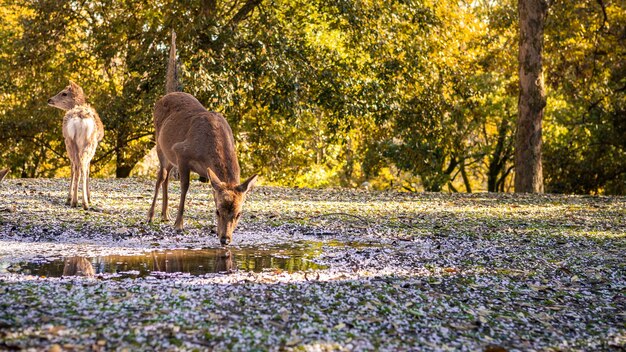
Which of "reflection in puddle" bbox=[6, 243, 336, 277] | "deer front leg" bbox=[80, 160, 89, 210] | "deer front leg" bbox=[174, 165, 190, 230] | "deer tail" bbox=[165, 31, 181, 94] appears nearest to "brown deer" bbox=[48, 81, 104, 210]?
"deer front leg" bbox=[80, 160, 89, 210]

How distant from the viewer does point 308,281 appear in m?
7.36

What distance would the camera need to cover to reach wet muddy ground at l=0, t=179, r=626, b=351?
551cm

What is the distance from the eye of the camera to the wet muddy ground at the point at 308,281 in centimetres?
551

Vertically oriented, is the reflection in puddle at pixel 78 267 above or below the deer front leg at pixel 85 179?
below

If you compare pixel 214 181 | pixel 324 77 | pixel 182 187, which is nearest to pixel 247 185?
pixel 214 181

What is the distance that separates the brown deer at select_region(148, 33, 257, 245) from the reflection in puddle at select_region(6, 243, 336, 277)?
0.42 meters

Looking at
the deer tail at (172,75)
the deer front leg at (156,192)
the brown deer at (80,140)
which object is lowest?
the deer front leg at (156,192)

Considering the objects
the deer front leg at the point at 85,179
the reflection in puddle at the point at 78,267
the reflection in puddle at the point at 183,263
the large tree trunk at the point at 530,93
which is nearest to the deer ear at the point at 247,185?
the reflection in puddle at the point at 183,263

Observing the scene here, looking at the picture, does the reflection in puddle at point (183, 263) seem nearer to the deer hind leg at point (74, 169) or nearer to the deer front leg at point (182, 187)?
the deer front leg at point (182, 187)

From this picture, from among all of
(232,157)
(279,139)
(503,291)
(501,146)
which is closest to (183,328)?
(503,291)

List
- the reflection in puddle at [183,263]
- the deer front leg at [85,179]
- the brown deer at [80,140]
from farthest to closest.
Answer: the brown deer at [80,140]
the deer front leg at [85,179]
the reflection in puddle at [183,263]

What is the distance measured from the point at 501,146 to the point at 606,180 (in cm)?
636

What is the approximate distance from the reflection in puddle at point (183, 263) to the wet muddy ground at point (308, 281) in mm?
24

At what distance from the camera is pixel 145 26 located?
2539 cm
